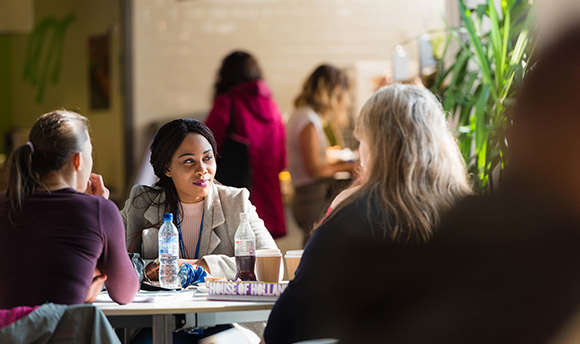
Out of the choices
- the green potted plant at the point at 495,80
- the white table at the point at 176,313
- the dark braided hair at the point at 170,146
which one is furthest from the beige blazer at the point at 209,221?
the green potted plant at the point at 495,80

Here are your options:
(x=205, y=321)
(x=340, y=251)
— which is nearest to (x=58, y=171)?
(x=205, y=321)

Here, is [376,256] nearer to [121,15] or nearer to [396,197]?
[396,197]

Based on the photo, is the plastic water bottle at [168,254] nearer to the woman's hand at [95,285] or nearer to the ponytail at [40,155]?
the woman's hand at [95,285]

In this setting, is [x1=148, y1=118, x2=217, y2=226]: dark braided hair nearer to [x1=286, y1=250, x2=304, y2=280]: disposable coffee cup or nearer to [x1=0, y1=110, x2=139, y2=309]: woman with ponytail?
[x1=286, y1=250, x2=304, y2=280]: disposable coffee cup

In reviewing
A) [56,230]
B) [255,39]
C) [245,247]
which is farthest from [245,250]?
[255,39]

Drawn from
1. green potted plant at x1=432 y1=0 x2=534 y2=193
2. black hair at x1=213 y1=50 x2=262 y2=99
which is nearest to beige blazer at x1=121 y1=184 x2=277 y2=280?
green potted plant at x1=432 y1=0 x2=534 y2=193

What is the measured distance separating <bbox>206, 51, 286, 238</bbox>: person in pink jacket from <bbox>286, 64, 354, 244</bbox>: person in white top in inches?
8.4

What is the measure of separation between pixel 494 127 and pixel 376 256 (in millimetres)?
1613

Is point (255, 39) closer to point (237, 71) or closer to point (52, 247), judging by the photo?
point (237, 71)

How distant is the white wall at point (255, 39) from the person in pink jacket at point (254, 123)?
1.42m

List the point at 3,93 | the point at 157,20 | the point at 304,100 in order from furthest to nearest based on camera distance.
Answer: the point at 3,93 → the point at 157,20 → the point at 304,100

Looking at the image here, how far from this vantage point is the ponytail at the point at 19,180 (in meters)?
2.29

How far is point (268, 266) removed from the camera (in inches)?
108

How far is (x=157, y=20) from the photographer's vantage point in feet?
20.8
